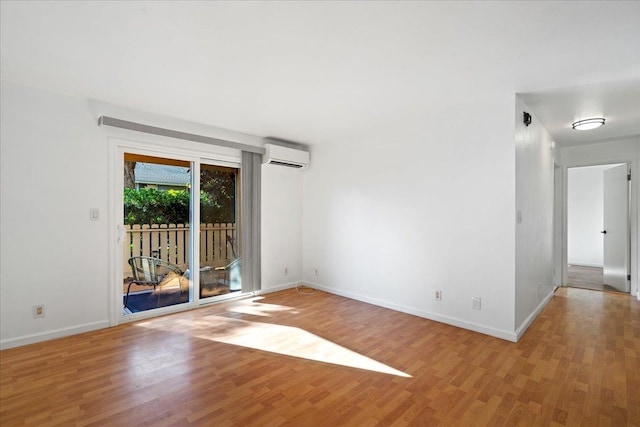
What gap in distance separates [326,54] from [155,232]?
3.05 m

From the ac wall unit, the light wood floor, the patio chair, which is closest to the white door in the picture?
the light wood floor

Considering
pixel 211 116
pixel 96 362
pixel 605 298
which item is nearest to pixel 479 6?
pixel 211 116

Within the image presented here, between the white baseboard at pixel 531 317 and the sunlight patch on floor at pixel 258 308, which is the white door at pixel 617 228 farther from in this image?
the sunlight patch on floor at pixel 258 308

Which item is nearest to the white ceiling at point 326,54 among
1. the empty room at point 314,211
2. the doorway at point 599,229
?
the empty room at point 314,211

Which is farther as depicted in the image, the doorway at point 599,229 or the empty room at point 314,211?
the doorway at point 599,229

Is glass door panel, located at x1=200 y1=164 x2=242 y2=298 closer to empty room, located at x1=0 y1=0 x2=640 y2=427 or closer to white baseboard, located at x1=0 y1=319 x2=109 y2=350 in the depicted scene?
empty room, located at x1=0 y1=0 x2=640 y2=427

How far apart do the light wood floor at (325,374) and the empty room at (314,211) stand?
0.02 metres

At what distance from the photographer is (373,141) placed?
4.28m

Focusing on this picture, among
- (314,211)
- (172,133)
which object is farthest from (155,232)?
(314,211)

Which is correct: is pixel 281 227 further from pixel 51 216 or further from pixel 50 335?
Answer: pixel 50 335

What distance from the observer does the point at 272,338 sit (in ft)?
10.1

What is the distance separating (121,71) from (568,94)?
428 centimetres

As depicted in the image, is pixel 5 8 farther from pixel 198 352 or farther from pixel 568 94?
pixel 568 94

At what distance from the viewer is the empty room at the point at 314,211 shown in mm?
1962
